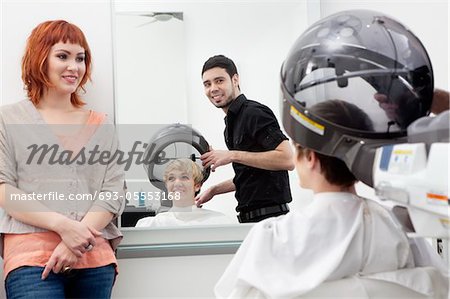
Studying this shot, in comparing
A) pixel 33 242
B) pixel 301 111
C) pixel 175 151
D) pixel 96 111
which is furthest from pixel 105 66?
pixel 301 111

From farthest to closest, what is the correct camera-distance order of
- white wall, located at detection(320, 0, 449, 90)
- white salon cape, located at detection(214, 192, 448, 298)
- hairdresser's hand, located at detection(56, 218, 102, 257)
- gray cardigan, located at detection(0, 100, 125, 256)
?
1. gray cardigan, located at detection(0, 100, 125, 256)
2. hairdresser's hand, located at detection(56, 218, 102, 257)
3. white wall, located at detection(320, 0, 449, 90)
4. white salon cape, located at detection(214, 192, 448, 298)

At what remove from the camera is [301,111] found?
4.57 feet

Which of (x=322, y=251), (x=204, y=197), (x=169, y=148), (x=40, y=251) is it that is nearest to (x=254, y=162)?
(x=204, y=197)

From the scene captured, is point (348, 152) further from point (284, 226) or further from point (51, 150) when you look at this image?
point (51, 150)

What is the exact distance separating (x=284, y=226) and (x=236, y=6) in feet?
5.46

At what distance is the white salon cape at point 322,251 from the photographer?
4.42 feet

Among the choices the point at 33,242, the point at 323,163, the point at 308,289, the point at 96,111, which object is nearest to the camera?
the point at 308,289

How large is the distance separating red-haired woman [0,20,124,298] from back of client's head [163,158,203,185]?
27cm

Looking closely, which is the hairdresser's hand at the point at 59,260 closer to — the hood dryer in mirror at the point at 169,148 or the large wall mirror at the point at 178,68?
the large wall mirror at the point at 178,68

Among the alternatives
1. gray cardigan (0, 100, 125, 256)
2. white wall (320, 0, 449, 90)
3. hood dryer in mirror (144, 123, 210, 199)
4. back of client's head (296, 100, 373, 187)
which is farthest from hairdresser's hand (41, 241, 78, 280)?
white wall (320, 0, 449, 90)

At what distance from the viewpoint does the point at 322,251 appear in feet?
4.47

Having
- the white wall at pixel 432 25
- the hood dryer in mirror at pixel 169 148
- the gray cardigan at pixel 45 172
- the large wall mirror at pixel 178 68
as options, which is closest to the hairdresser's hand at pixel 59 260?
the gray cardigan at pixel 45 172

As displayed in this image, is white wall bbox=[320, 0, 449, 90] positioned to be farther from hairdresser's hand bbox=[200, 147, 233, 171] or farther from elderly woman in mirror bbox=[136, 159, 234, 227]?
elderly woman in mirror bbox=[136, 159, 234, 227]

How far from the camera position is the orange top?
7.30 ft
